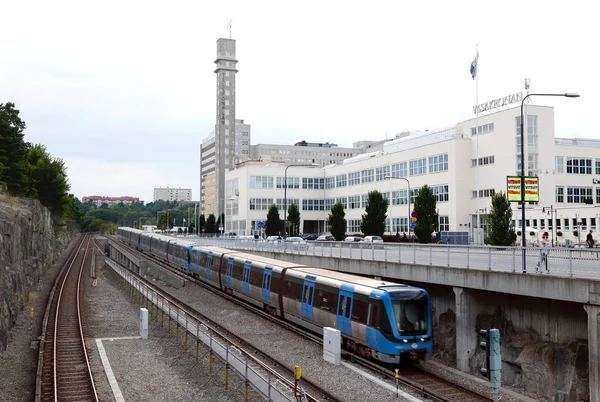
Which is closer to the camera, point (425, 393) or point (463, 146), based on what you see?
point (425, 393)

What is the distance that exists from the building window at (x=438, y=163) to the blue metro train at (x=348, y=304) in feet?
153

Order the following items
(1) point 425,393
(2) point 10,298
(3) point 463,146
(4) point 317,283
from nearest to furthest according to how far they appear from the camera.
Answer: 1. (1) point 425,393
2. (4) point 317,283
3. (2) point 10,298
4. (3) point 463,146

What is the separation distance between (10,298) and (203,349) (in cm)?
1297

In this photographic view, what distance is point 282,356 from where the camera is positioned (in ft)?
68.4

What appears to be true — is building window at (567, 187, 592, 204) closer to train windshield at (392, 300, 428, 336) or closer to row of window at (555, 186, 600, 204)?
row of window at (555, 186, 600, 204)

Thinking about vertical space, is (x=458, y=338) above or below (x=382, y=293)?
below

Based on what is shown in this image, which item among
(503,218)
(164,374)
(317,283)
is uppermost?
(503,218)

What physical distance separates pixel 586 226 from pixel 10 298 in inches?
2114

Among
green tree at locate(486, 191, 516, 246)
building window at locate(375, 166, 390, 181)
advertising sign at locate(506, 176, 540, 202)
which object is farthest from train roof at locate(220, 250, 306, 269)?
building window at locate(375, 166, 390, 181)

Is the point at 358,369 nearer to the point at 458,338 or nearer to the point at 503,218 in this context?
the point at 458,338

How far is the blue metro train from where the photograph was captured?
61.1 ft

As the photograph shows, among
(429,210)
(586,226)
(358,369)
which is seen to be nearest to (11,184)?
(429,210)

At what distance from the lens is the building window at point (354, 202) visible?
91500 mm

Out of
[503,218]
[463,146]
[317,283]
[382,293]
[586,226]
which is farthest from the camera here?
[463,146]
